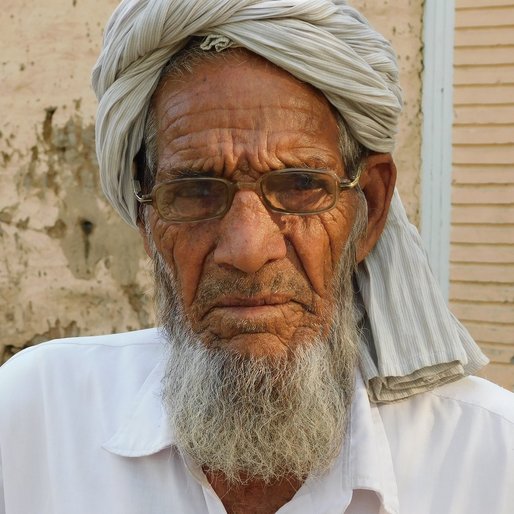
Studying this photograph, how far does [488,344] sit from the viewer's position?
4.24 m

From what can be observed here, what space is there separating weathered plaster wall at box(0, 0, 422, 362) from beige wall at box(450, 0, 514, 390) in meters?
1.83

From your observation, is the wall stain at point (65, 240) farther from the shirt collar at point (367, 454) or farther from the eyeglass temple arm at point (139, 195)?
the shirt collar at point (367, 454)

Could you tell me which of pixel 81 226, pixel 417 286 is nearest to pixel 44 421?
pixel 417 286

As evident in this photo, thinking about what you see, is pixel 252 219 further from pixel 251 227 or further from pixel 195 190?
pixel 195 190

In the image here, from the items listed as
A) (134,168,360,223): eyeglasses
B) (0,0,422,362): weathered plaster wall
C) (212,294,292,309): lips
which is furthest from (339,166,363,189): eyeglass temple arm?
(0,0,422,362): weathered plaster wall

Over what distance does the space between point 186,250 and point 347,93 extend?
1.88 feet

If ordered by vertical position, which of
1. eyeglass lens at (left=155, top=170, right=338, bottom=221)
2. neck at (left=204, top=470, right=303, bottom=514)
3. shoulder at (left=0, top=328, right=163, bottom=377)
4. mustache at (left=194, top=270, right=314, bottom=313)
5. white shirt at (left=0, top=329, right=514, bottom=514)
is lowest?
neck at (left=204, top=470, right=303, bottom=514)

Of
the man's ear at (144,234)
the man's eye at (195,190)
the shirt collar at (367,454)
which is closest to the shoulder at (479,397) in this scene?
the shirt collar at (367,454)

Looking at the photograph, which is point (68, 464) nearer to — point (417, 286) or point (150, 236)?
point (150, 236)

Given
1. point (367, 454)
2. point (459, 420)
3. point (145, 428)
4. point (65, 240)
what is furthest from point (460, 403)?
point (65, 240)

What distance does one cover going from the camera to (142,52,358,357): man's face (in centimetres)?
211

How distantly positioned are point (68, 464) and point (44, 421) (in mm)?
155

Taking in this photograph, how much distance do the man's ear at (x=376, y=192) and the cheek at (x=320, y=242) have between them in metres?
0.10

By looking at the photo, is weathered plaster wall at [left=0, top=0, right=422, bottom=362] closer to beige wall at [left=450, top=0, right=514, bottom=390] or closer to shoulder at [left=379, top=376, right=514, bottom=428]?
beige wall at [left=450, top=0, right=514, bottom=390]
